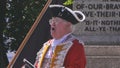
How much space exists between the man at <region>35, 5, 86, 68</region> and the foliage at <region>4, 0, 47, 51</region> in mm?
21788

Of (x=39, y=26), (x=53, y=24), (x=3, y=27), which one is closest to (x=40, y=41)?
(x=39, y=26)

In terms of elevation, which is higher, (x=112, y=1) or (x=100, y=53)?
(x=112, y=1)

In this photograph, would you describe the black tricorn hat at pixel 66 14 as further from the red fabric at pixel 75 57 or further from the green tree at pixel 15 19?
the green tree at pixel 15 19

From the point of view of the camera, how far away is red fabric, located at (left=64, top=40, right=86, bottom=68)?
516cm

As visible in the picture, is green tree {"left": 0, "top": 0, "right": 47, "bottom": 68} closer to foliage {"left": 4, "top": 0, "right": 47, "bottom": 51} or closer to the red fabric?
foliage {"left": 4, "top": 0, "right": 47, "bottom": 51}

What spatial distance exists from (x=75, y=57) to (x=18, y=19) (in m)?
23.0

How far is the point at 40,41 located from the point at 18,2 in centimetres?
2101

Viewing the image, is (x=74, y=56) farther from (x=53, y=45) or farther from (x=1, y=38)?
(x=1, y=38)

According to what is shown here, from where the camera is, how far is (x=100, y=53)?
9.96 m

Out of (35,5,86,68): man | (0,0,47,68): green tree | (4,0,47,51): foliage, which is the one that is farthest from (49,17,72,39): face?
(4,0,47,51): foliage

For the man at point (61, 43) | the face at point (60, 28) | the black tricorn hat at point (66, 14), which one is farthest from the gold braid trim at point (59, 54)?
the black tricorn hat at point (66, 14)

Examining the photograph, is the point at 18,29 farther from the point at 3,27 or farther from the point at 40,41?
the point at 40,41

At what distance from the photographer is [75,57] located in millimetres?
5168

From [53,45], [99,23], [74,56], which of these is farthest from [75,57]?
[99,23]
